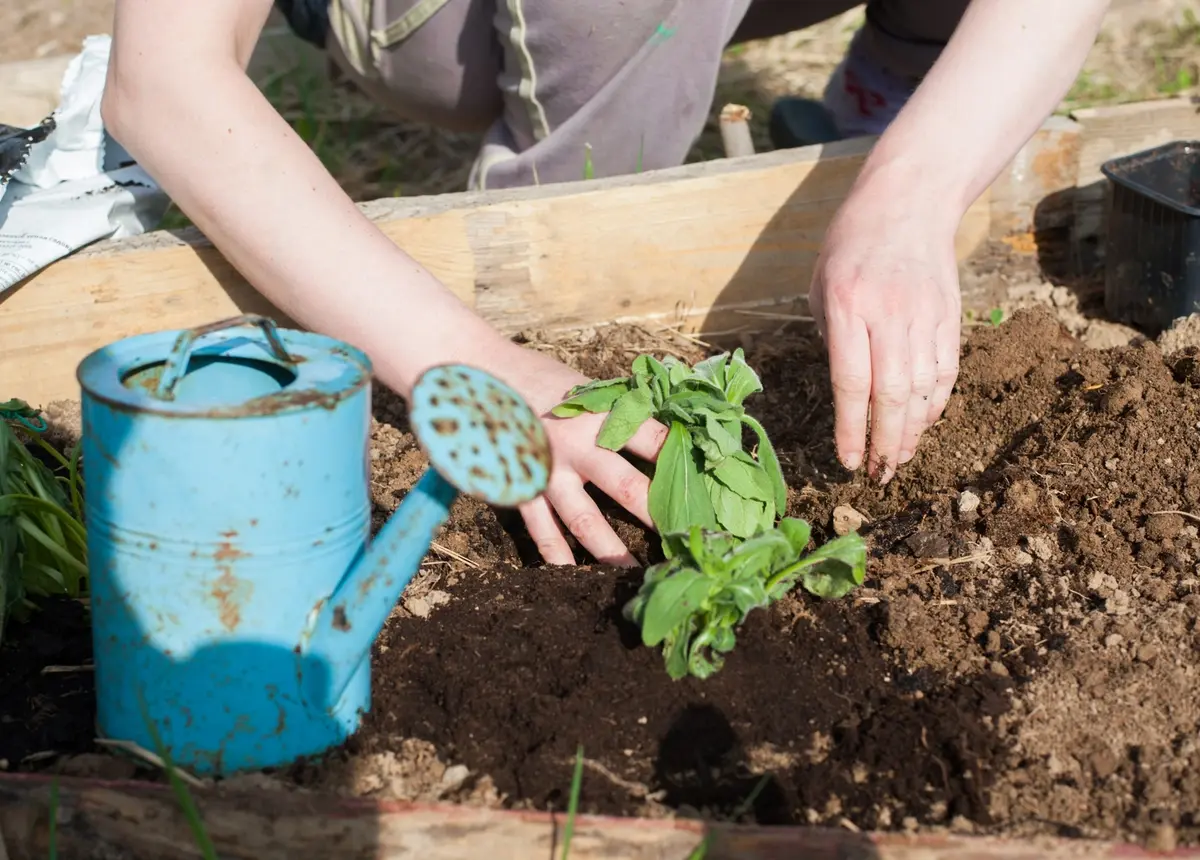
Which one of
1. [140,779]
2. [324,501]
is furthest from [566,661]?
[140,779]

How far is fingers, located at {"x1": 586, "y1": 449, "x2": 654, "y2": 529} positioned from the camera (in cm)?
166

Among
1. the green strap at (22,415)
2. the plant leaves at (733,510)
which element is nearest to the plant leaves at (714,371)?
the plant leaves at (733,510)

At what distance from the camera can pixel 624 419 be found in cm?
161

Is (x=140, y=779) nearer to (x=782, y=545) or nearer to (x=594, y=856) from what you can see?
(x=594, y=856)

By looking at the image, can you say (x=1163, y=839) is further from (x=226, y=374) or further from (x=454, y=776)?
(x=226, y=374)

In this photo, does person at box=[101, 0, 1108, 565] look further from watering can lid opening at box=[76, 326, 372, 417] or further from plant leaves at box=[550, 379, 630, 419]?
watering can lid opening at box=[76, 326, 372, 417]

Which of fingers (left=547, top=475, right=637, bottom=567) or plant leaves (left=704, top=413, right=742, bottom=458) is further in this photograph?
fingers (left=547, top=475, right=637, bottom=567)

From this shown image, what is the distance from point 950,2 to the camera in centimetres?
267

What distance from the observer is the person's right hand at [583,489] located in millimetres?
1664

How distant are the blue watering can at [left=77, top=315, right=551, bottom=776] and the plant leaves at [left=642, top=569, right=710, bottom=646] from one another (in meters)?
0.21

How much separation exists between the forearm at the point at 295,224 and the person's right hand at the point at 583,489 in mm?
228

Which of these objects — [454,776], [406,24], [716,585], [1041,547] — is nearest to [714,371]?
[716,585]

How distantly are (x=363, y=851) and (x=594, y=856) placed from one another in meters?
0.23

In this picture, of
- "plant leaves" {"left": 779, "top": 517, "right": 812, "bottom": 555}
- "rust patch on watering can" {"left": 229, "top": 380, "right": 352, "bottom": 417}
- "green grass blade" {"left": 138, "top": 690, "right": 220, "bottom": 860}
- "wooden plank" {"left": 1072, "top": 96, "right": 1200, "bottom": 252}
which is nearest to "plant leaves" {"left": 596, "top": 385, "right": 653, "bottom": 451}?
"plant leaves" {"left": 779, "top": 517, "right": 812, "bottom": 555}
